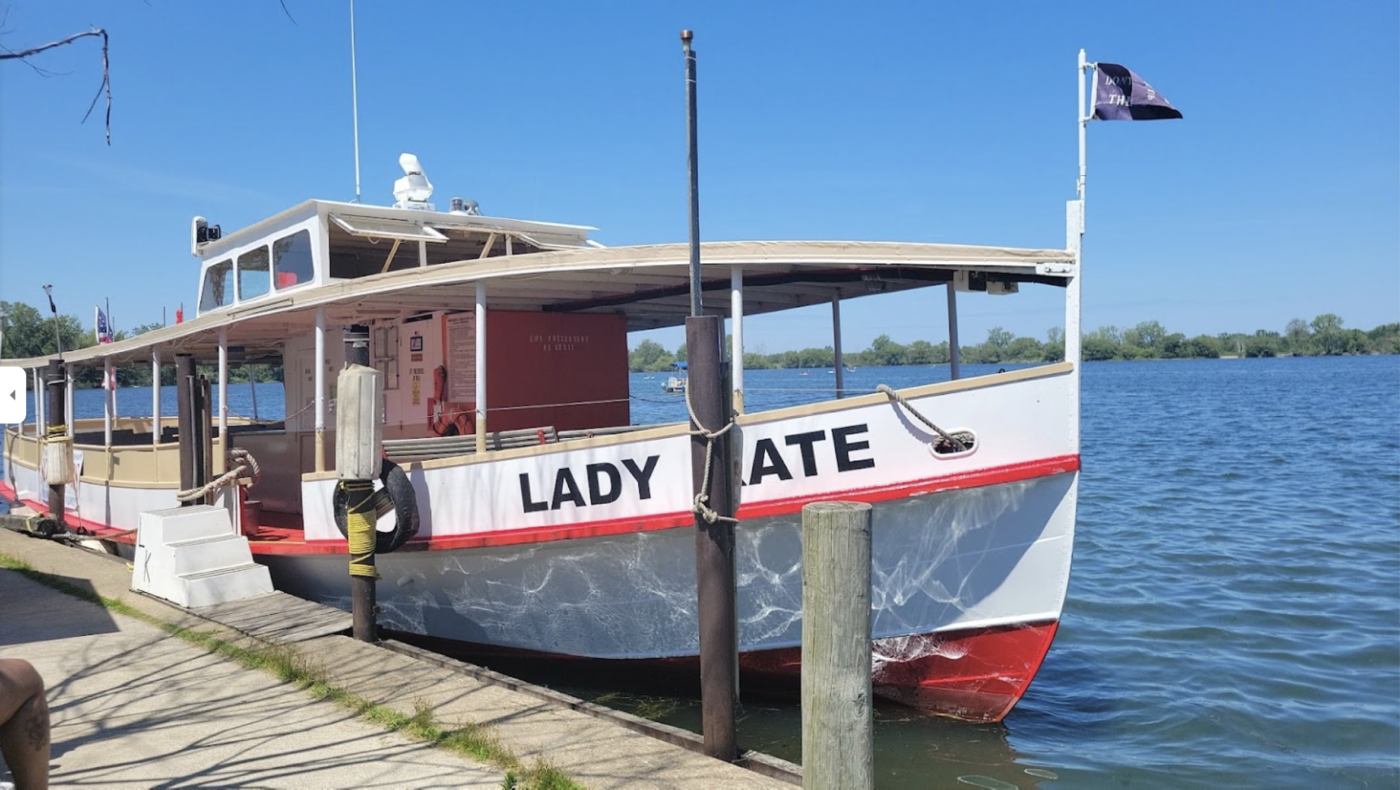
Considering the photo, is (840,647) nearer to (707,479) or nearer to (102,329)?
(707,479)

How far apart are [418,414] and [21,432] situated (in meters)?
12.3

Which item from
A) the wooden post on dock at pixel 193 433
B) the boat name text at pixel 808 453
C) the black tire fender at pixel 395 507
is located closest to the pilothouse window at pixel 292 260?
the wooden post on dock at pixel 193 433

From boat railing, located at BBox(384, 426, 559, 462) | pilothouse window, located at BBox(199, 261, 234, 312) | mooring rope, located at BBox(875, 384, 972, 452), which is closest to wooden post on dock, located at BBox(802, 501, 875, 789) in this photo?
mooring rope, located at BBox(875, 384, 972, 452)

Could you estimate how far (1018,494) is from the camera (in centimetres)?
634

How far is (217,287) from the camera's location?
1228cm

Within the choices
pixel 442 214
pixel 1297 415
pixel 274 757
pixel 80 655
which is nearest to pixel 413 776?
pixel 274 757

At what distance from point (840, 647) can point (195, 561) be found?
6.52 metres

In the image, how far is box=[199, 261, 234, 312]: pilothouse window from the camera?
11883mm

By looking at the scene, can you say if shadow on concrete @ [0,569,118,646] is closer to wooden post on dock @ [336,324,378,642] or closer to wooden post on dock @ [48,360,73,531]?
wooden post on dock @ [336,324,378,642]

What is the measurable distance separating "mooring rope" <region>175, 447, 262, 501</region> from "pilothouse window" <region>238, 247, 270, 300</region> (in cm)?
216

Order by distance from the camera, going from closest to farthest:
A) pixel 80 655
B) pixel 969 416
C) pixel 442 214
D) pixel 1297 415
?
pixel 969 416 → pixel 80 655 → pixel 442 214 → pixel 1297 415

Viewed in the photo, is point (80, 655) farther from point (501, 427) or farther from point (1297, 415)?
point (1297, 415)

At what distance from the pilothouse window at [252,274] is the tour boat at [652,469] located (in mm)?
871

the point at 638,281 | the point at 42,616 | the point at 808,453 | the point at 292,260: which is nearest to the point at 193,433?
the point at 292,260
